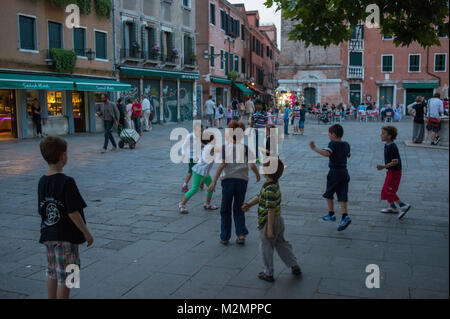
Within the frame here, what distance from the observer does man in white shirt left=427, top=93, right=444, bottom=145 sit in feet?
47.3

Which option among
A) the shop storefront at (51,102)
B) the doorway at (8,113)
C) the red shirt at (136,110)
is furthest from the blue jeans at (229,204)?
the doorway at (8,113)

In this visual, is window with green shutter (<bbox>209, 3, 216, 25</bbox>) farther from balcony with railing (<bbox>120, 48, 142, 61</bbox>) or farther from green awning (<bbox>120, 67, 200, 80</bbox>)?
balcony with railing (<bbox>120, 48, 142, 61</bbox>)

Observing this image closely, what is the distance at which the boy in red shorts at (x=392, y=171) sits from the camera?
6293mm

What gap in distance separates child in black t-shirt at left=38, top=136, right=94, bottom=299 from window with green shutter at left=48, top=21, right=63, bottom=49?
1892 centimetres

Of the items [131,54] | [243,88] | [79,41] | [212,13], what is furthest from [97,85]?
[243,88]

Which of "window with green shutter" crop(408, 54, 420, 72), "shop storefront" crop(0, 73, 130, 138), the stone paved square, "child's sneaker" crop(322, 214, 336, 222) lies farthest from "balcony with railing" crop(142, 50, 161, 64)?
"window with green shutter" crop(408, 54, 420, 72)

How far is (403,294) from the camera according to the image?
12.2ft

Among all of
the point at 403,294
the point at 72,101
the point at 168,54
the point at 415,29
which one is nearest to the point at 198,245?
the point at 403,294

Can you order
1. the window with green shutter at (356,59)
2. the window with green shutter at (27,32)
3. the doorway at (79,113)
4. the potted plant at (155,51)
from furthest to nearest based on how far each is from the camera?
the window with green shutter at (356,59) → the potted plant at (155,51) → the doorway at (79,113) → the window with green shutter at (27,32)

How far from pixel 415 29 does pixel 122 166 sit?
756cm

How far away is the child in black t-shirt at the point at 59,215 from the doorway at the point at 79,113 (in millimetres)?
20042

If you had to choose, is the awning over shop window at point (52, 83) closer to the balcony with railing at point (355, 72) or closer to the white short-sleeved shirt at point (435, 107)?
the white short-sleeved shirt at point (435, 107)

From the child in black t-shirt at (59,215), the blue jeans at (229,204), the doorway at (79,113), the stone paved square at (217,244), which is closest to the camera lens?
the child in black t-shirt at (59,215)
